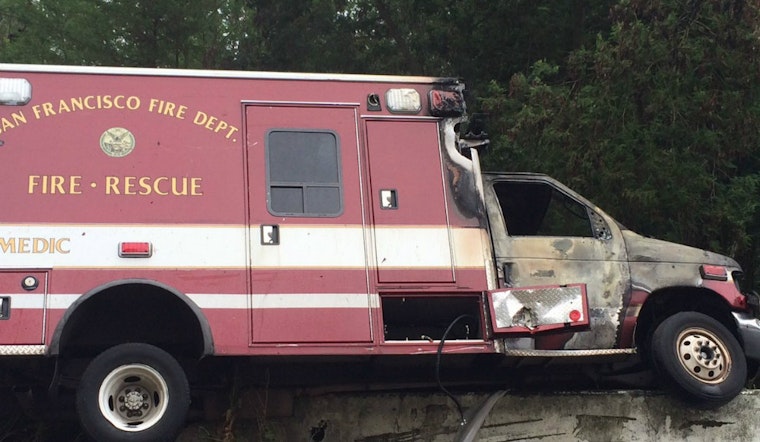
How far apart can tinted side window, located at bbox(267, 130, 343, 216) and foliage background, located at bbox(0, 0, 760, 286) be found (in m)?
4.05

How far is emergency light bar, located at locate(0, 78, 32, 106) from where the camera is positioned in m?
7.08

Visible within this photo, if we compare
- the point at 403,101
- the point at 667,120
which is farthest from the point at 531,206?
the point at 667,120

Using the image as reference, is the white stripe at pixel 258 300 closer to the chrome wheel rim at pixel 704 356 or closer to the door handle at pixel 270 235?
the door handle at pixel 270 235

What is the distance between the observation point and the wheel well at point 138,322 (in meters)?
6.84

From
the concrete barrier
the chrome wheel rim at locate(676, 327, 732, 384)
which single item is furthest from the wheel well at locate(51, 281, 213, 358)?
the chrome wheel rim at locate(676, 327, 732, 384)

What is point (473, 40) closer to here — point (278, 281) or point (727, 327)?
point (727, 327)

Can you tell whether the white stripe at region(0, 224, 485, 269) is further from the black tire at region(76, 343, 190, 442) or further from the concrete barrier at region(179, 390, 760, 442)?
the concrete barrier at region(179, 390, 760, 442)

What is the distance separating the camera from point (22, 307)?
261 inches

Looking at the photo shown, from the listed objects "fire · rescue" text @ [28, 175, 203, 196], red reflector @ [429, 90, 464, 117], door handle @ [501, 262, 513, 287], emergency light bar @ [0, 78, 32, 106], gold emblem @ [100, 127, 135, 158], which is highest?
emergency light bar @ [0, 78, 32, 106]

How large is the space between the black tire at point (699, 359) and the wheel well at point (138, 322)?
3.75m

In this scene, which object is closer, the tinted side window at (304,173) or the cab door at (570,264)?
the tinted side window at (304,173)

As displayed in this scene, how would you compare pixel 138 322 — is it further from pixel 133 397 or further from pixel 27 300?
pixel 27 300

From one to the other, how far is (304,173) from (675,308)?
350cm

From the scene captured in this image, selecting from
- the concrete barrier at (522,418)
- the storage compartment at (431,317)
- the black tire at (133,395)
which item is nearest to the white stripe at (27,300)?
the black tire at (133,395)
